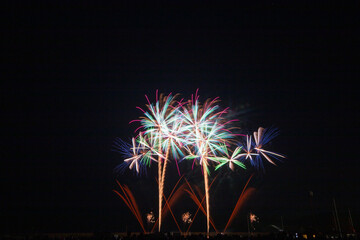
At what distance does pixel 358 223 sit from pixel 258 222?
32.5 m

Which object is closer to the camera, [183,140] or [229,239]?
[229,239]

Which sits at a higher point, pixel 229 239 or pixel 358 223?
pixel 358 223

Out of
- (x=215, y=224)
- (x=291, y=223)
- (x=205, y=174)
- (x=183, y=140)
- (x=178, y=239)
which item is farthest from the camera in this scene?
(x=215, y=224)

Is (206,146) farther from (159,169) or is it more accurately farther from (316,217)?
(316,217)

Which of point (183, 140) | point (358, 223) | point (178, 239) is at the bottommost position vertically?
Result: point (178, 239)

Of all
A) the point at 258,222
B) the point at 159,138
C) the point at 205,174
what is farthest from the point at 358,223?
the point at 159,138

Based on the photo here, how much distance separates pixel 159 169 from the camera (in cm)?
3803

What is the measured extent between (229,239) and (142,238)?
19.9 feet

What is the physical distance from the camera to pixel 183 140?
34.9 m

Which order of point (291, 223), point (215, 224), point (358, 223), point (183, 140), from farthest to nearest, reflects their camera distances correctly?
point (215, 224)
point (291, 223)
point (358, 223)
point (183, 140)

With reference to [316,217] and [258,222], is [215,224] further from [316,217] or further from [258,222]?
[316,217]

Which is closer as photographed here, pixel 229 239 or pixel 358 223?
pixel 229 239

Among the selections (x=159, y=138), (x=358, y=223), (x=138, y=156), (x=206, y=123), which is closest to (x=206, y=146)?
(x=206, y=123)

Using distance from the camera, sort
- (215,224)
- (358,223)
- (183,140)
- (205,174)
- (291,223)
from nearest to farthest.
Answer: (183,140) < (205,174) < (358,223) < (291,223) < (215,224)
